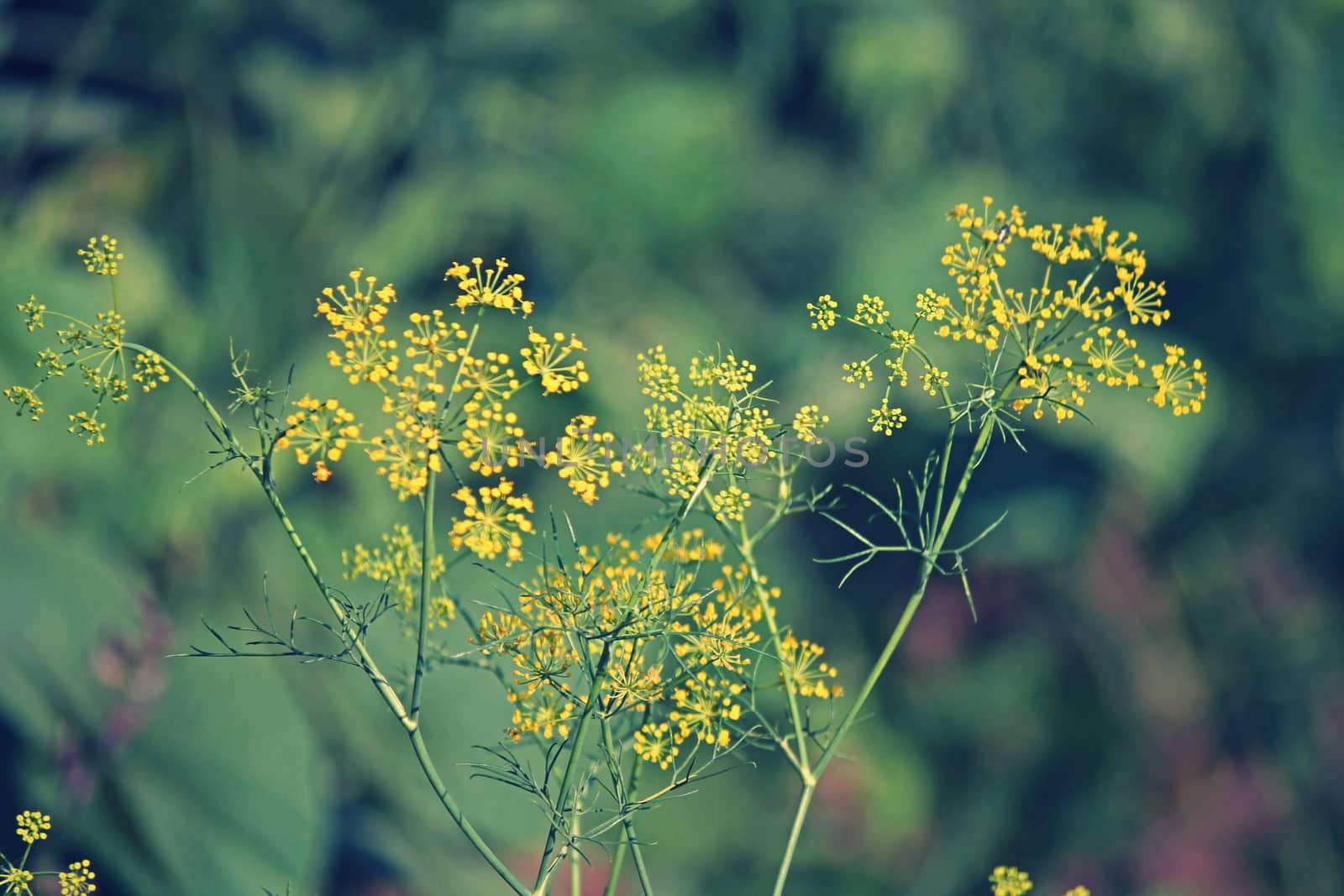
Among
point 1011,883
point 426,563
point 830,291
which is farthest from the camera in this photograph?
point 830,291


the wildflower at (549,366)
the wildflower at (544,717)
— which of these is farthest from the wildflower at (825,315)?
the wildflower at (544,717)

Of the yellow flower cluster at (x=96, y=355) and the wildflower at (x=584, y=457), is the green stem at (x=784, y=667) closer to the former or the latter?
the wildflower at (x=584, y=457)

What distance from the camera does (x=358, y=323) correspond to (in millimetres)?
525

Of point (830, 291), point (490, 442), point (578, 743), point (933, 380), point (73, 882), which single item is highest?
point (830, 291)

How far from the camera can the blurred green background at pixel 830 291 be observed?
77.2 inches

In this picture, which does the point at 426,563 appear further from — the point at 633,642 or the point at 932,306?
the point at 932,306

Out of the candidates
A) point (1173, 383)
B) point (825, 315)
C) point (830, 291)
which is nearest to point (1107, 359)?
point (1173, 383)

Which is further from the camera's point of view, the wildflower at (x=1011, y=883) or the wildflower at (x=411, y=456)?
the wildflower at (x=1011, y=883)

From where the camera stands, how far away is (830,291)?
2166 mm

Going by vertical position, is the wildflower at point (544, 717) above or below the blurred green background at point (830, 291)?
below

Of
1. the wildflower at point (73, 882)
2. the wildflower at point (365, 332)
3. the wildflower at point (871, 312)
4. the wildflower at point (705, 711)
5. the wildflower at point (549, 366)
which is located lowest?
the wildflower at point (73, 882)

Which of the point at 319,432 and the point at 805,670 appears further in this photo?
the point at 805,670

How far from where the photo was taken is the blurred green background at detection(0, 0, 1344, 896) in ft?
6.44

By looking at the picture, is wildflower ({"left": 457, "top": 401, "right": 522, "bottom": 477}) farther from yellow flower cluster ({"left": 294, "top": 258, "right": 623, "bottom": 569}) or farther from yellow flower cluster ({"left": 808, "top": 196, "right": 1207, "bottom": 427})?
yellow flower cluster ({"left": 808, "top": 196, "right": 1207, "bottom": 427})
